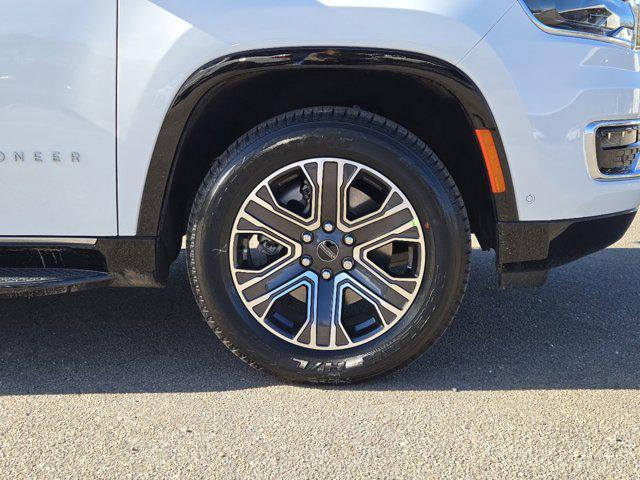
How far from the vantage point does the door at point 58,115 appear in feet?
7.34

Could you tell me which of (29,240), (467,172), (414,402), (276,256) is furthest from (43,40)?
(414,402)

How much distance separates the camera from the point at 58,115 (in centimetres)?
228

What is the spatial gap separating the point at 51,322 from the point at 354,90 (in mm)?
1724

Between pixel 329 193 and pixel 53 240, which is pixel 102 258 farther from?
pixel 329 193

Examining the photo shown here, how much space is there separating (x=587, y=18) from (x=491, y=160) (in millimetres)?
590

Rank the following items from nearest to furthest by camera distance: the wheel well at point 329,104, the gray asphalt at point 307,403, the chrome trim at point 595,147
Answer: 1. the gray asphalt at point 307,403
2. the chrome trim at point 595,147
3. the wheel well at point 329,104

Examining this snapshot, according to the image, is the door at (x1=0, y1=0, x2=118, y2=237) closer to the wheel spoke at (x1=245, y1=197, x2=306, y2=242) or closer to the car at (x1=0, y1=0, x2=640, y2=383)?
the car at (x1=0, y1=0, x2=640, y2=383)

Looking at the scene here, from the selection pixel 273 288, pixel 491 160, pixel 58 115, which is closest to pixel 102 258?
pixel 58 115

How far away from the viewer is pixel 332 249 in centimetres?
245

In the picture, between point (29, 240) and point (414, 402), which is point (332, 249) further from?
point (29, 240)

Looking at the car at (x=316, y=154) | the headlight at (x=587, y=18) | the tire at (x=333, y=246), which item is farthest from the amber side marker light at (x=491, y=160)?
the headlight at (x=587, y=18)

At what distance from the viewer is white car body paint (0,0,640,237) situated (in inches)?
87.3

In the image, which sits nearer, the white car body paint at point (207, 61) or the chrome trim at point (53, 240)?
the white car body paint at point (207, 61)

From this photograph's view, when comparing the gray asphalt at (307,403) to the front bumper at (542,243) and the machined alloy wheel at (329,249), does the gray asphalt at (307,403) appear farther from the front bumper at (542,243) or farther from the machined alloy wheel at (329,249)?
the front bumper at (542,243)
